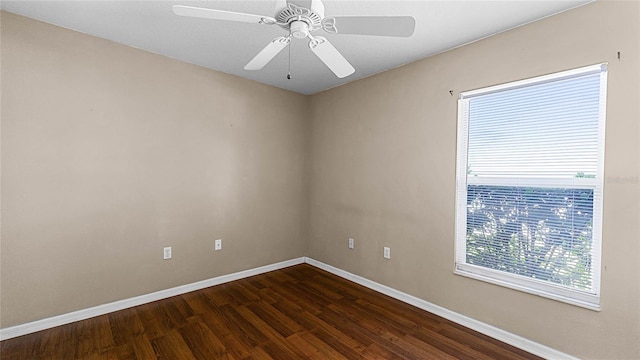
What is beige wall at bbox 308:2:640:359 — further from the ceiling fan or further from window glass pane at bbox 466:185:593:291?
the ceiling fan

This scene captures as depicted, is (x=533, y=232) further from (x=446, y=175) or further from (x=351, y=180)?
(x=351, y=180)

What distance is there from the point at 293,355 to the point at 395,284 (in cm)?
136

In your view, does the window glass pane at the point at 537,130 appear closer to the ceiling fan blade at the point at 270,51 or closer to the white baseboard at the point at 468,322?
the white baseboard at the point at 468,322

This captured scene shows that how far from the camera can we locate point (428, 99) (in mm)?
2645

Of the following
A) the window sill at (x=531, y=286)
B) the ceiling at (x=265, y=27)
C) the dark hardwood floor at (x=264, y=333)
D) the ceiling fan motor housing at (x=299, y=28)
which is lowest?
the dark hardwood floor at (x=264, y=333)

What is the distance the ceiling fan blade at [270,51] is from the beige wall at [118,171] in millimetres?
1439

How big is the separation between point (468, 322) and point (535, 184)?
125 centimetres

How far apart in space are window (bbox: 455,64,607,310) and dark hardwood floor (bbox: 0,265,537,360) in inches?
23.8

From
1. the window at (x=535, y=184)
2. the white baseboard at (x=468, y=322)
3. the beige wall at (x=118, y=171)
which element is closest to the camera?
the window at (x=535, y=184)

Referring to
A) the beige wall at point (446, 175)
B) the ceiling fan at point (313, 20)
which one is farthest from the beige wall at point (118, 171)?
the ceiling fan at point (313, 20)

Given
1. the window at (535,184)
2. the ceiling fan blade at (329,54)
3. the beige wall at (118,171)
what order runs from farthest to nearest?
the beige wall at (118,171) < the window at (535,184) < the ceiling fan blade at (329,54)

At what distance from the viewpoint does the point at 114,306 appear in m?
2.53

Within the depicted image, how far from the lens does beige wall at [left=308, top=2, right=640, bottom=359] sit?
1.71 m

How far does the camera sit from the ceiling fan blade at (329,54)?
1.50 meters
